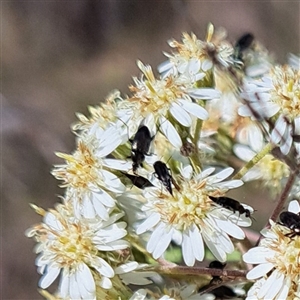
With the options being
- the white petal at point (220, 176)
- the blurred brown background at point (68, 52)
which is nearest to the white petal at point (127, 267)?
the white petal at point (220, 176)

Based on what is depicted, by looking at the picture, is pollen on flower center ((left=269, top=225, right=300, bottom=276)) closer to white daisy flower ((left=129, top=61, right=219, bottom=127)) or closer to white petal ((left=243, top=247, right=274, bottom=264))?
white petal ((left=243, top=247, right=274, bottom=264))

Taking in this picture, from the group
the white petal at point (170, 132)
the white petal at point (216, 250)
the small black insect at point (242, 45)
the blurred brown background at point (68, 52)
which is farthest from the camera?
the blurred brown background at point (68, 52)

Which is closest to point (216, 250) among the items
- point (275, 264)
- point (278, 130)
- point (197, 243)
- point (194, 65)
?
point (197, 243)

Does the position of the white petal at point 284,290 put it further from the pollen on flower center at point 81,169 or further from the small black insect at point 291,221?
the pollen on flower center at point 81,169

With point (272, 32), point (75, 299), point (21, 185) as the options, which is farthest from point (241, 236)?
point (272, 32)

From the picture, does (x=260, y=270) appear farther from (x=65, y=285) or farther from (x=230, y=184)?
(x=65, y=285)

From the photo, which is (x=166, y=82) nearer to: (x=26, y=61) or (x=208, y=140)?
(x=208, y=140)
